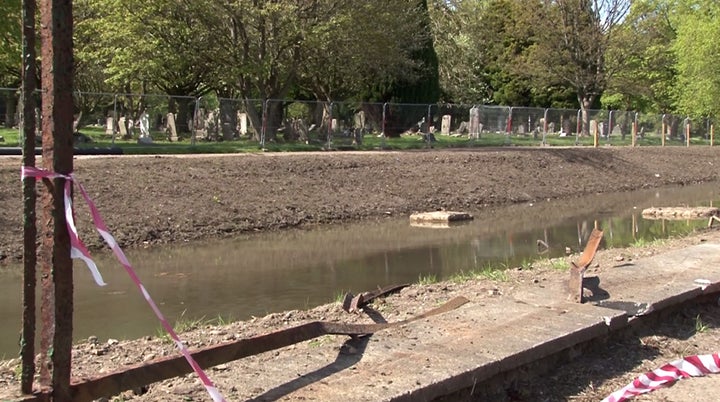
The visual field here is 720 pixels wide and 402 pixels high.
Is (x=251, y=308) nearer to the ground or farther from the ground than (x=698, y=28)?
nearer to the ground

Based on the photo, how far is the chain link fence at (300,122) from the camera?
29.1 m

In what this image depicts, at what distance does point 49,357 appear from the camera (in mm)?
4180

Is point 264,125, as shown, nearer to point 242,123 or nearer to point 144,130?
point 242,123

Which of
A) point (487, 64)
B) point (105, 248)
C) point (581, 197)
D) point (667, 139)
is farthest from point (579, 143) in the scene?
point (105, 248)

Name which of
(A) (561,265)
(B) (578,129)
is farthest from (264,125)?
(B) (578,129)

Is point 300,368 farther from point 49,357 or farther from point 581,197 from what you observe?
point 581,197

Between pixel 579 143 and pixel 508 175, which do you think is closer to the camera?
pixel 508 175

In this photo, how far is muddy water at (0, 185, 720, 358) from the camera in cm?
948

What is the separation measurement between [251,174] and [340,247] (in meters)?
6.41

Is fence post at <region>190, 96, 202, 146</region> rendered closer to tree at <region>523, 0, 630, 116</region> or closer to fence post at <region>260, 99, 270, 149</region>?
fence post at <region>260, 99, 270, 149</region>

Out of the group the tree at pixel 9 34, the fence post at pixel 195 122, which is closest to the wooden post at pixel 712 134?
the fence post at pixel 195 122

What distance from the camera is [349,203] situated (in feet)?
66.6

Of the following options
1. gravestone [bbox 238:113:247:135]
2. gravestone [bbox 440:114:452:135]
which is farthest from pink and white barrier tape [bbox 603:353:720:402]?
gravestone [bbox 440:114:452:135]

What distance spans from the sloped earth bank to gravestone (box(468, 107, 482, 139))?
5.48 m
